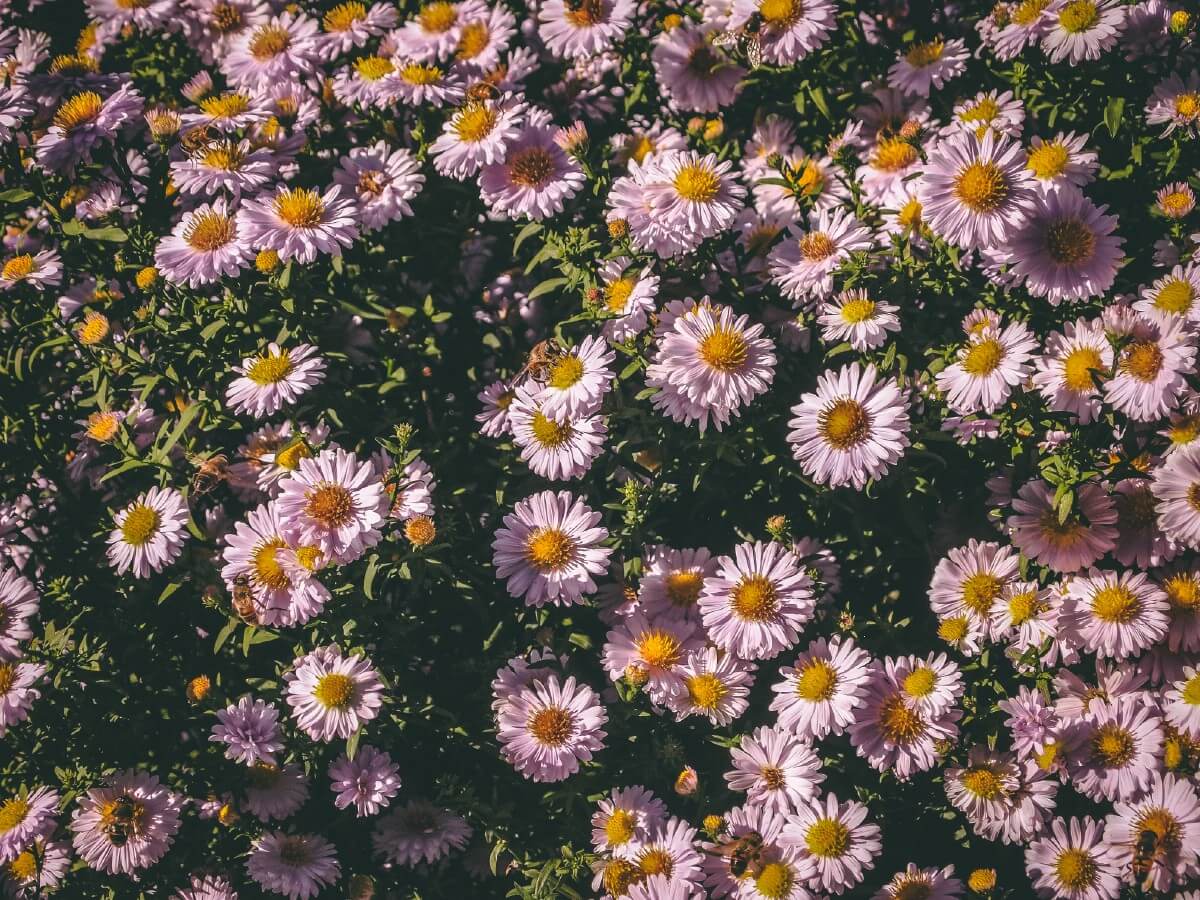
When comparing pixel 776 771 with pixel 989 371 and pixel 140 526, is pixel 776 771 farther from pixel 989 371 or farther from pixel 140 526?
pixel 140 526

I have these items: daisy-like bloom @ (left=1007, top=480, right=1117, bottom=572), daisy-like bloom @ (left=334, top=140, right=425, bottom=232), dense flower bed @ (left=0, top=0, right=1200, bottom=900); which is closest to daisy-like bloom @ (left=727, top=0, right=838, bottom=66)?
dense flower bed @ (left=0, top=0, right=1200, bottom=900)

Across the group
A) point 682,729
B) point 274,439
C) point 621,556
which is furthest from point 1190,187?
point 274,439

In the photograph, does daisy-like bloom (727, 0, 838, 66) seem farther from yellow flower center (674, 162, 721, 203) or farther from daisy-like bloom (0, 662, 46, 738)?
daisy-like bloom (0, 662, 46, 738)

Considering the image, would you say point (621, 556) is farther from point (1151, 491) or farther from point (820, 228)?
point (1151, 491)

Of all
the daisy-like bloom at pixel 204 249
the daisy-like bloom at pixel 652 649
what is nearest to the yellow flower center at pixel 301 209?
the daisy-like bloom at pixel 204 249

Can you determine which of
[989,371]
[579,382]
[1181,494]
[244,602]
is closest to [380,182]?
[579,382]
